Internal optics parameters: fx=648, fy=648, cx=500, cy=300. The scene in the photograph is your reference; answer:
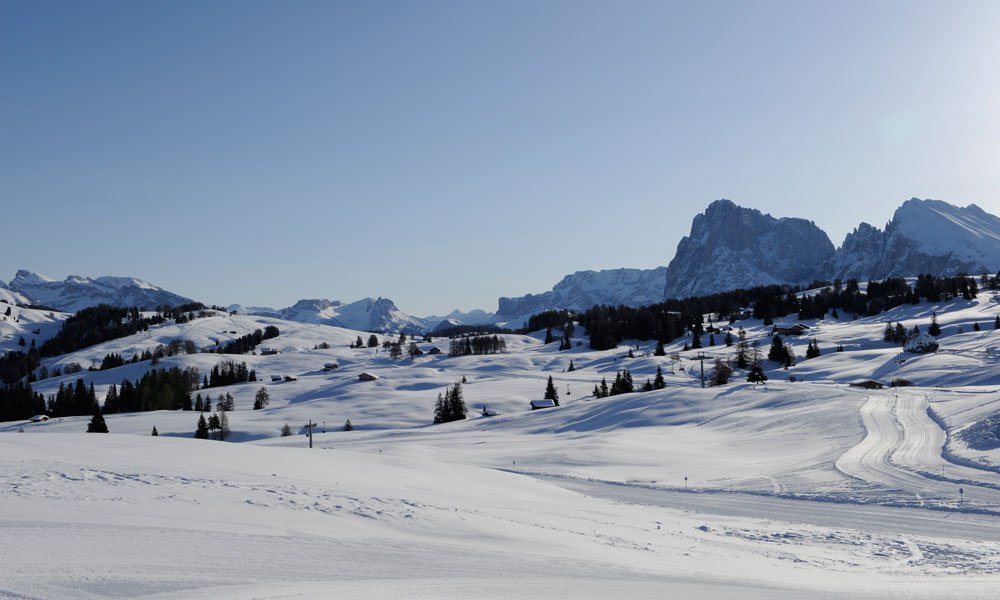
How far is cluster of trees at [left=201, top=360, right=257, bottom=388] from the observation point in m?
153

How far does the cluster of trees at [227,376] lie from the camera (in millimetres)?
152875

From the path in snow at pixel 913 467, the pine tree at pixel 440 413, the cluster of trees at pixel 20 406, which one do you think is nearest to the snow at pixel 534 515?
the path in snow at pixel 913 467

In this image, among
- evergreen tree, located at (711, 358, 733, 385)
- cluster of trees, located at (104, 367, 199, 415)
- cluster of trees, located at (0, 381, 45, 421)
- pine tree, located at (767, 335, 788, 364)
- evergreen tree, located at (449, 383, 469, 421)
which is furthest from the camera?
pine tree, located at (767, 335, 788, 364)

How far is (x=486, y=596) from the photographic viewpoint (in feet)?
32.4

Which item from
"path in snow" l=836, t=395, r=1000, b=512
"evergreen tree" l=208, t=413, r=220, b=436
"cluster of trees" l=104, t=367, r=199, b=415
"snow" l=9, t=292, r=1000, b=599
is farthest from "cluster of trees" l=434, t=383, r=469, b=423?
"path in snow" l=836, t=395, r=1000, b=512

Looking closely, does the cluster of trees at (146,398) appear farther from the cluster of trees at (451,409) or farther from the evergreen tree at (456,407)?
the evergreen tree at (456,407)

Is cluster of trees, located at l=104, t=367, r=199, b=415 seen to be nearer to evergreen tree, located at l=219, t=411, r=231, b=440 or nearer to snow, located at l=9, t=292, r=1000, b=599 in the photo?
evergreen tree, located at l=219, t=411, r=231, b=440

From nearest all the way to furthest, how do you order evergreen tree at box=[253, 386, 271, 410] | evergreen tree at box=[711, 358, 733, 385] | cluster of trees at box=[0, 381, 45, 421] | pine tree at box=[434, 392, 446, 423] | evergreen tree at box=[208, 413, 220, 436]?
evergreen tree at box=[208, 413, 220, 436] < pine tree at box=[434, 392, 446, 423] < evergreen tree at box=[711, 358, 733, 385] < cluster of trees at box=[0, 381, 45, 421] < evergreen tree at box=[253, 386, 271, 410]

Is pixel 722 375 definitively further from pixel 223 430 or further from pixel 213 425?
pixel 213 425

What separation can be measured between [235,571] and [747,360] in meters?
126

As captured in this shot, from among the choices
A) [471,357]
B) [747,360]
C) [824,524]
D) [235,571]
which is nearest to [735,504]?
[824,524]

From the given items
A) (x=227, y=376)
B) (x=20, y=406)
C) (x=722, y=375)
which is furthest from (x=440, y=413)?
(x=227, y=376)

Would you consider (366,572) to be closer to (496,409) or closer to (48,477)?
(48,477)

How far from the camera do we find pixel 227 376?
154 m
